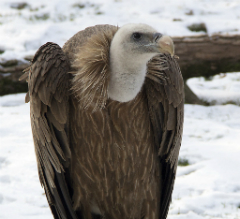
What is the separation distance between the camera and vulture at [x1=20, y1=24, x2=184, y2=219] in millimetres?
3076

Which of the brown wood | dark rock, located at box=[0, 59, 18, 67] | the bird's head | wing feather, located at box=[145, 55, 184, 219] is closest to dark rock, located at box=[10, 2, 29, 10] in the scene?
dark rock, located at box=[0, 59, 18, 67]

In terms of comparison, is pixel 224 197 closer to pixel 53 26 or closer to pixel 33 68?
pixel 33 68

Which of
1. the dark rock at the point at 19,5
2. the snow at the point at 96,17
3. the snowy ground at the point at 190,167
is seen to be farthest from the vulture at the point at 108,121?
the dark rock at the point at 19,5

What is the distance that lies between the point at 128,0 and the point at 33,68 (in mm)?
8513

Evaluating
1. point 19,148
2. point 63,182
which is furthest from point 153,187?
point 19,148

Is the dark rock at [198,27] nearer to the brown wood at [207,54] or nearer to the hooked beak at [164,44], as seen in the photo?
the brown wood at [207,54]

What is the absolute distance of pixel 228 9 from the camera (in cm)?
1073

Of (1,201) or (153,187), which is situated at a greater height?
(153,187)

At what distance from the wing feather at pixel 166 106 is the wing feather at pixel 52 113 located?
0.65m

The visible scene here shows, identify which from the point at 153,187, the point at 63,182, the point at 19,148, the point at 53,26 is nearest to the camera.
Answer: the point at 63,182

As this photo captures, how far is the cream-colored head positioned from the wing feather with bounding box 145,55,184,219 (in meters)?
0.17

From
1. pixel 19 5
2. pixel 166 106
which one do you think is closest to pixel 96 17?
pixel 19 5

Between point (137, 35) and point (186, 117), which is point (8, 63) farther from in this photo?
point (137, 35)

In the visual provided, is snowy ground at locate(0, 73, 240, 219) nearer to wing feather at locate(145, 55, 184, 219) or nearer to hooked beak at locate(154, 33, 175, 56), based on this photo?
wing feather at locate(145, 55, 184, 219)
